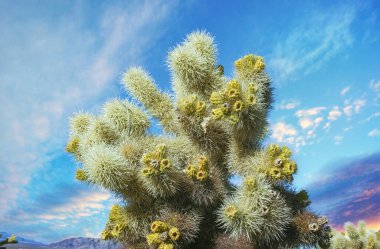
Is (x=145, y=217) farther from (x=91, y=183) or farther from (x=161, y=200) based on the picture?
(x=91, y=183)

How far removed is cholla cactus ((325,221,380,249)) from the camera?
9078mm

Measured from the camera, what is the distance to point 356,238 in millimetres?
9320

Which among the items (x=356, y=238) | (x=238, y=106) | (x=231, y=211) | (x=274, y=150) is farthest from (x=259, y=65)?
(x=356, y=238)

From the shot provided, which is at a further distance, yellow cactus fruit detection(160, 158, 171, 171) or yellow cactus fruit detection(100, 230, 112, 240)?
yellow cactus fruit detection(100, 230, 112, 240)

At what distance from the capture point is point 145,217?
14.7 ft

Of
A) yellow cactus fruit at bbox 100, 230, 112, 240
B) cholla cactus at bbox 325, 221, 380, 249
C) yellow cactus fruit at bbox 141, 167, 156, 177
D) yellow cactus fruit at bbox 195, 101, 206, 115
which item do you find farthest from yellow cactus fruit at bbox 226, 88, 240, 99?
cholla cactus at bbox 325, 221, 380, 249

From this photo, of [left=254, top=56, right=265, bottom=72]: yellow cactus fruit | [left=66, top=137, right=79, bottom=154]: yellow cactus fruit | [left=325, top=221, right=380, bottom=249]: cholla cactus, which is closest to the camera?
[left=254, top=56, right=265, bottom=72]: yellow cactus fruit

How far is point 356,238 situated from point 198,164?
22.5 ft

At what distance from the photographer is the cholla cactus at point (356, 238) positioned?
9.08m

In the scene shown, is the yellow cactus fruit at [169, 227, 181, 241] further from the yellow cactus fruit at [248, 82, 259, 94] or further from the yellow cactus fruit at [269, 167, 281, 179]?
the yellow cactus fruit at [248, 82, 259, 94]

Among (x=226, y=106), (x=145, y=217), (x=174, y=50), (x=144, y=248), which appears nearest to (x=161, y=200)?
(x=145, y=217)

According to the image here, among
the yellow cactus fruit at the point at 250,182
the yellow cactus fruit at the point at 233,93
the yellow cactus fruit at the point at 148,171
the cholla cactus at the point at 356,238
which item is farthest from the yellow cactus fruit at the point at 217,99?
the cholla cactus at the point at 356,238

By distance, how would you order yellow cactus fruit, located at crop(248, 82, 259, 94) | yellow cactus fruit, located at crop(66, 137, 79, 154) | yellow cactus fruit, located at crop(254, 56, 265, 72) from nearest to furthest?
yellow cactus fruit, located at crop(248, 82, 259, 94) < yellow cactus fruit, located at crop(254, 56, 265, 72) < yellow cactus fruit, located at crop(66, 137, 79, 154)

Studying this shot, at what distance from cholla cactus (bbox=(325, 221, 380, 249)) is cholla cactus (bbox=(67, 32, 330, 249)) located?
5.31 meters
